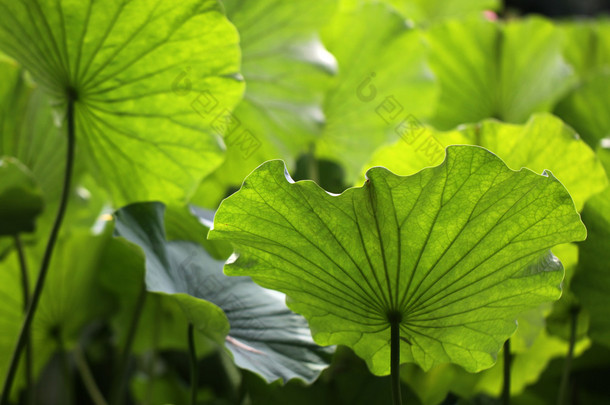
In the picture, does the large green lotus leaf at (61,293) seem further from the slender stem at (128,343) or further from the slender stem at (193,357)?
the slender stem at (193,357)

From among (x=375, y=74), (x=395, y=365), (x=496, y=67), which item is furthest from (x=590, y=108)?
(x=395, y=365)

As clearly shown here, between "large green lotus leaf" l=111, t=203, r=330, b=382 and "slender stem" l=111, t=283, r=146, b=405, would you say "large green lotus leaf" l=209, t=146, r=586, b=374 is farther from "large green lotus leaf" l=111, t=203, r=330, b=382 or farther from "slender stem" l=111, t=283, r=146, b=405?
"slender stem" l=111, t=283, r=146, b=405

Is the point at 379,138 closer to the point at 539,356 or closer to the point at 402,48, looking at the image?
the point at 402,48

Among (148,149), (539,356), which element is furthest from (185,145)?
(539,356)

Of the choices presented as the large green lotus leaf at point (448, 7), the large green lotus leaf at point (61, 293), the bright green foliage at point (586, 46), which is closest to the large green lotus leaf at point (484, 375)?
the large green lotus leaf at point (61, 293)

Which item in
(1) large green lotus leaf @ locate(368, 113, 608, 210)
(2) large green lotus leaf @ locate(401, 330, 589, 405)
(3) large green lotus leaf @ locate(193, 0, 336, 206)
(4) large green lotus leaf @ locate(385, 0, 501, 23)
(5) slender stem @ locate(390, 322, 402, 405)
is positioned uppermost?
(4) large green lotus leaf @ locate(385, 0, 501, 23)

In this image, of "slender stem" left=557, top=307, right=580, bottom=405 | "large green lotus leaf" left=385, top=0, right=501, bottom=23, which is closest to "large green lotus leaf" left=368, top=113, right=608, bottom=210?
"slender stem" left=557, top=307, right=580, bottom=405

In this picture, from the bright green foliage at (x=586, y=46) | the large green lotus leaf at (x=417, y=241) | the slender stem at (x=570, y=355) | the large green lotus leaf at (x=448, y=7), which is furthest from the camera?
the large green lotus leaf at (x=448, y=7)
